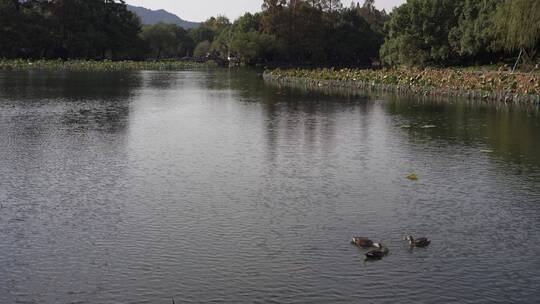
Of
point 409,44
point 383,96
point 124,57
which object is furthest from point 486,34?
point 124,57

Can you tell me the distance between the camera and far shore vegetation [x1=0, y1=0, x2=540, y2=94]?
57.0 metres

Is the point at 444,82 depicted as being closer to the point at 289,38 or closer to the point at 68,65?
the point at 68,65

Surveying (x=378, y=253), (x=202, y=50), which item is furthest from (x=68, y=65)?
(x=378, y=253)

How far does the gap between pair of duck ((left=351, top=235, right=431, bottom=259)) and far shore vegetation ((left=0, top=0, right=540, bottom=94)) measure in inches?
1533

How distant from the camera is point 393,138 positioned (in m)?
22.5

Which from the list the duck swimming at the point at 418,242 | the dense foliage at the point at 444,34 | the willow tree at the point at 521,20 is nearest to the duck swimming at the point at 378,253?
the duck swimming at the point at 418,242

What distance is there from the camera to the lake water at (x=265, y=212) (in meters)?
9.20

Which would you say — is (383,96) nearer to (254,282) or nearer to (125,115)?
(125,115)

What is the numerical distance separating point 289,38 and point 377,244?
286 feet

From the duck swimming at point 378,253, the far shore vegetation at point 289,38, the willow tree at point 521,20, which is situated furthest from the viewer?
the far shore vegetation at point 289,38

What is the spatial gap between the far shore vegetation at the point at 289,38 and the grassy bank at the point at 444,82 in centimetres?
61

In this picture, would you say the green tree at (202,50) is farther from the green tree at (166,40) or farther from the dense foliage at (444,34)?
the dense foliage at (444,34)

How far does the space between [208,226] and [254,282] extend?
2.65 meters

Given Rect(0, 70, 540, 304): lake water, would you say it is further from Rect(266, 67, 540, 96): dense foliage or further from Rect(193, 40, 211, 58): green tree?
Rect(193, 40, 211, 58): green tree
